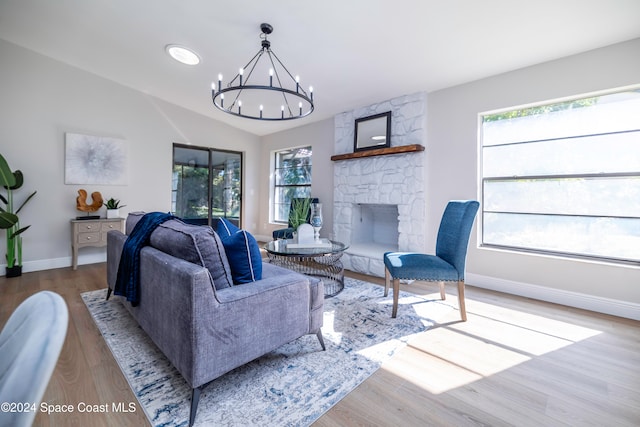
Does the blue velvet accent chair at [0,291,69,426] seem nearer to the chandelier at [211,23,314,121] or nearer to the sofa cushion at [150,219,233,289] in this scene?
the sofa cushion at [150,219,233,289]

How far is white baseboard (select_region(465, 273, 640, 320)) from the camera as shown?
102 inches

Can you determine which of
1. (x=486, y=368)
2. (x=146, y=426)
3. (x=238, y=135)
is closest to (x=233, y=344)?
(x=146, y=426)

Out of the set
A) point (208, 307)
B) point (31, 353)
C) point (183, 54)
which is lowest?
point (208, 307)

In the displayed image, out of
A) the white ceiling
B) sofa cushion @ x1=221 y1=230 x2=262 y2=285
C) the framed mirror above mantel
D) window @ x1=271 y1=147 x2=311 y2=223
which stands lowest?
sofa cushion @ x1=221 y1=230 x2=262 y2=285

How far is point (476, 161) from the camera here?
3.45 meters

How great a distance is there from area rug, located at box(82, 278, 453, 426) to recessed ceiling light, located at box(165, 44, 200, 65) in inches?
121

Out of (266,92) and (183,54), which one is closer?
(183,54)

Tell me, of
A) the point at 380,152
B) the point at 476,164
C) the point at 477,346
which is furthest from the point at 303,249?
the point at 476,164

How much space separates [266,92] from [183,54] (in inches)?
49.1

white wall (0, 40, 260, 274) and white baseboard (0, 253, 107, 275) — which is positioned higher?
white wall (0, 40, 260, 274)

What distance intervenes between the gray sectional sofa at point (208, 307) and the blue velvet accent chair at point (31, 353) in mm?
736

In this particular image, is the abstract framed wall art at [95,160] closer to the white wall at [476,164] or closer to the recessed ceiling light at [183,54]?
the recessed ceiling light at [183,54]

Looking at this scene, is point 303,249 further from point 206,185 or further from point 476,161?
point 206,185

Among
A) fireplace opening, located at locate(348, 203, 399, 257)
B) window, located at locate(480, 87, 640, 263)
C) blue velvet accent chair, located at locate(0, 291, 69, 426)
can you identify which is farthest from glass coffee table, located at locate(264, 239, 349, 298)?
blue velvet accent chair, located at locate(0, 291, 69, 426)
